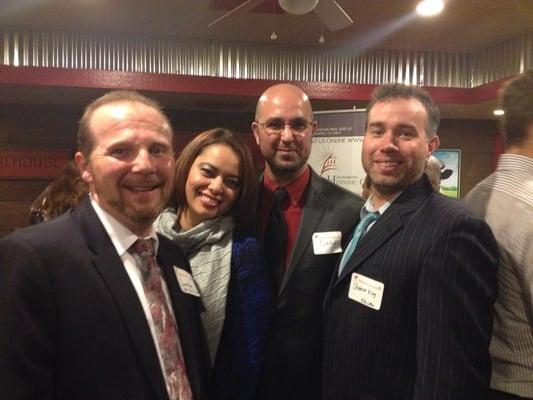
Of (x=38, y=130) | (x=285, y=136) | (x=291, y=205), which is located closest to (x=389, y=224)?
(x=291, y=205)

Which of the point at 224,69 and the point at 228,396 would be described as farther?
the point at 224,69

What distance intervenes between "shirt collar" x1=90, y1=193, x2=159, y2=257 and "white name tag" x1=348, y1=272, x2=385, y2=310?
745 millimetres

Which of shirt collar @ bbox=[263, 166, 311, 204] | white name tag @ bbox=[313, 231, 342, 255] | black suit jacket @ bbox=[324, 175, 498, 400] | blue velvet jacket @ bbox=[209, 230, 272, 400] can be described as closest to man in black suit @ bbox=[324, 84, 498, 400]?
black suit jacket @ bbox=[324, 175, 498, 400]

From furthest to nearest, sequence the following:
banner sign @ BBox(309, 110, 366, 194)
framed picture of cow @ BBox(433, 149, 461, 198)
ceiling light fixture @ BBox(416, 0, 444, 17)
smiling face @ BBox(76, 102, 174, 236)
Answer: framed picture of cow @ BBox(433, 149, 461, 198), banner sign @ BBox(309, 110, 366, 194), ceiling light fixture @ BBox(416, 0, 444, 17), smiling face @ BBox(76, 102, 174, 236)

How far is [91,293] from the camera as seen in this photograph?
1291mm

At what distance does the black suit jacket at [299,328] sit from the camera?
2.06m

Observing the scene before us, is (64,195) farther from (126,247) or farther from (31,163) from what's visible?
(31,163)

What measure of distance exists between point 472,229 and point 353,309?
18.6 inches

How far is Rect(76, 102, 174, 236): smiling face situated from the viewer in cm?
143

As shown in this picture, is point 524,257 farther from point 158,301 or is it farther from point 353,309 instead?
point 158,301

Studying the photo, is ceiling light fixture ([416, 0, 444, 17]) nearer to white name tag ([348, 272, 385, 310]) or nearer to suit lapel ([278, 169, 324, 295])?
suit lapel ([278, 169, 324, 295])

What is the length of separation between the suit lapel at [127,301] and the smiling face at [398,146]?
0.97 metres

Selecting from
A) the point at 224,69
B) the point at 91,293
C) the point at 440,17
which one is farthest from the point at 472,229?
the point at 224,69

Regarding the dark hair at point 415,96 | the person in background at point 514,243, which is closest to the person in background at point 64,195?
the dark hair at point 415,96
